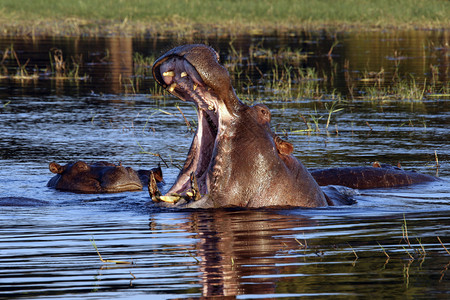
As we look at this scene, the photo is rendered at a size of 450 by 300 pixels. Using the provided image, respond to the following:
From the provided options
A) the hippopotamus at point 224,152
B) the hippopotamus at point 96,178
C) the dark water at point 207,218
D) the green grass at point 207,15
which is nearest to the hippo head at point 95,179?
the hippopotamus at point 96,178

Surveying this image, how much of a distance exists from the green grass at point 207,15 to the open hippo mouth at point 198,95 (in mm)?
23493

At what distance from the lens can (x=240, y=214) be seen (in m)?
5.52

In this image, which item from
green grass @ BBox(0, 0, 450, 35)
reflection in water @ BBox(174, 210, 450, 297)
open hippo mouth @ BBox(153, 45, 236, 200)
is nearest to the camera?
reflection in water @ BBox(174, 210, 450, 297)

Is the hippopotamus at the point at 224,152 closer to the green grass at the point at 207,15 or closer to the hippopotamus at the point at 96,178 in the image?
the hippopotamus at the point at 96,178

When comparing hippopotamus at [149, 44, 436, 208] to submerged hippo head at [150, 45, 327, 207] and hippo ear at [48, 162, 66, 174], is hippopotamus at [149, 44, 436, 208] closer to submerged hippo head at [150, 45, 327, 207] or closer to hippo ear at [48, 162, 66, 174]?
submerged hippo head at [150, 45, 327, 207]

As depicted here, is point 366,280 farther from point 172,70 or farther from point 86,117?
point 86,117

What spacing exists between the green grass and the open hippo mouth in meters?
23.5

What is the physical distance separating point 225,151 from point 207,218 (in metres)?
0.48

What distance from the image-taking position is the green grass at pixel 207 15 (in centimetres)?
3016

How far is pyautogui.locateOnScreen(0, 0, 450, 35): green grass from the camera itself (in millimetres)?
30156

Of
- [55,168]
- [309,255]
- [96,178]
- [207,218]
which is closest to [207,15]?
[96,178]

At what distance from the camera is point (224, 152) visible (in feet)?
17.6

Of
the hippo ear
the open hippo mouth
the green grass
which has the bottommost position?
the green grass

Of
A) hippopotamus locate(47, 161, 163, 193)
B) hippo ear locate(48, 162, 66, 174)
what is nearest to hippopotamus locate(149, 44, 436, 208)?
hippopotamus locate(47, 161, 163, 193)
